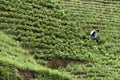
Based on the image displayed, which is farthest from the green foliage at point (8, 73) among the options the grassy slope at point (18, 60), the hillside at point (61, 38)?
the hillside at point (61, 38)

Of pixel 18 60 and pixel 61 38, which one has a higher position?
pixel 61 38

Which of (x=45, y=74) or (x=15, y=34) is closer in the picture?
(x=45, y=74)

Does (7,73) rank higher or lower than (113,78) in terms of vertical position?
higher

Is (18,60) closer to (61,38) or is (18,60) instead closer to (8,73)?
(8,73)

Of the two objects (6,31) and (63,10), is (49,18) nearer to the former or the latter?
(63,10)

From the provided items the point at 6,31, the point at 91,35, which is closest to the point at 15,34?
the point at 6,31

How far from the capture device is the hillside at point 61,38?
15.9 m

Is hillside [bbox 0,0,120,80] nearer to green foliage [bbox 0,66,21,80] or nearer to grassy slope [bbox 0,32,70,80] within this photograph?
grassy slope [bbox 0,32,70,80]

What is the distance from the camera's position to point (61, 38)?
1775cm

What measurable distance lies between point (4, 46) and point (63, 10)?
5274 millimetres

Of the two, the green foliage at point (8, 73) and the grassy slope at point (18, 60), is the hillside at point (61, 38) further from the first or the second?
the green foliage at point (8, 73)

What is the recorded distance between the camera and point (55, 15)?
18.9 meters

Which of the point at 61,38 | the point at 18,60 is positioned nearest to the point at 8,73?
the point at 18,60

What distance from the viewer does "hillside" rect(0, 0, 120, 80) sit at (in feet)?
52.3
